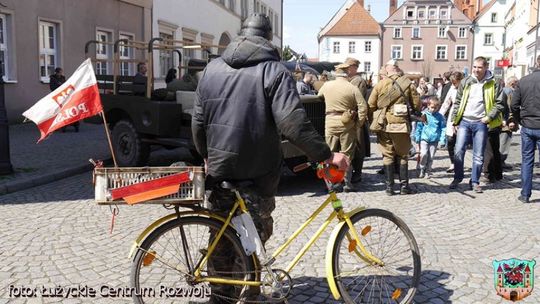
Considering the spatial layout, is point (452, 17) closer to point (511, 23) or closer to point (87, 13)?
point (511, 23)

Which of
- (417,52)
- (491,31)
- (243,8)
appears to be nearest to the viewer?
(243,8)

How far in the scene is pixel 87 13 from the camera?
19141mm

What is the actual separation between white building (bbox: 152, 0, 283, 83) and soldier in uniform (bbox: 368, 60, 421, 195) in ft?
33.0

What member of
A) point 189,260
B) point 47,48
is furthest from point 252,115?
point 47,48

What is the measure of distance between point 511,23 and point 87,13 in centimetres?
5726

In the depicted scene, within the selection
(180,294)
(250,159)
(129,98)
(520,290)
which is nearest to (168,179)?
(250,159)

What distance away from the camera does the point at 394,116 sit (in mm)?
7719

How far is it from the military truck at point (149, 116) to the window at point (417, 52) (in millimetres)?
72301

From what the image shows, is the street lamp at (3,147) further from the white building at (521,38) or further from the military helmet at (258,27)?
the white building at (521,38)

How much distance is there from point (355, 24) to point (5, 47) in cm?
6715

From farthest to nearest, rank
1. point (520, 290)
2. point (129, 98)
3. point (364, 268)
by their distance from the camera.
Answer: point (129, 98) → point (520, 290) → point (364, 268)

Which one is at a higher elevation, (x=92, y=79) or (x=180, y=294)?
(x=92, y=79)

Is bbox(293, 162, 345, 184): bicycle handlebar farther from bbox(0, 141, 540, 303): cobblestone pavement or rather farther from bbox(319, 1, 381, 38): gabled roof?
bbox(319, 1, 381, 38): gabled roof

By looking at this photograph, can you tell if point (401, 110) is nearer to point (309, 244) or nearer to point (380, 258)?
point (380, 258)
